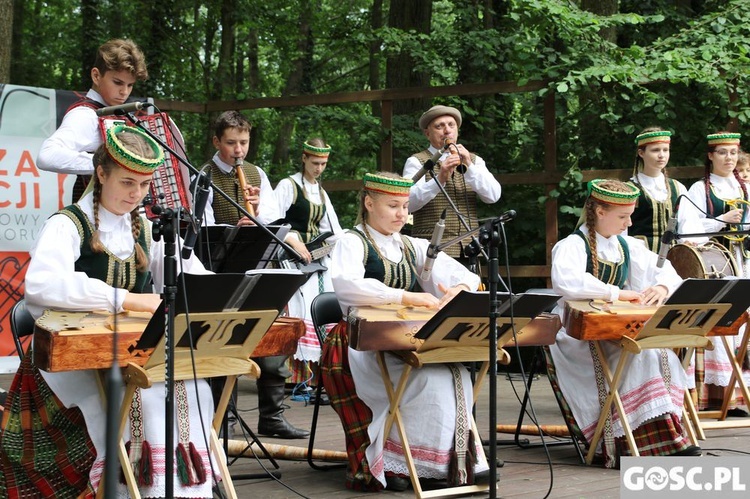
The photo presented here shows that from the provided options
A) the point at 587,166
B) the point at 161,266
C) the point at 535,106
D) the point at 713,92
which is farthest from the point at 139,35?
the point at 161,266

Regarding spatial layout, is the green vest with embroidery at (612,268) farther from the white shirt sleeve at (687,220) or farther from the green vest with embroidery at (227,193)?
the green vest with embroidery at (227,193)

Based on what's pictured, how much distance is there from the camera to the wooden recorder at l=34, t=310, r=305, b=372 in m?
2.91

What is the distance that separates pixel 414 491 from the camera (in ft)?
12.9

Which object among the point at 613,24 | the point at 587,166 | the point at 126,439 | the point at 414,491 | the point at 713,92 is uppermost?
the point at 613,24

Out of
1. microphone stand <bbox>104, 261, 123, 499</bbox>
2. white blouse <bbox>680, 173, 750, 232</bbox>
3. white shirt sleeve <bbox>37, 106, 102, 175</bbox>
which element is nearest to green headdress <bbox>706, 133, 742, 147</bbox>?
white blouse <bbox>680, 173, 750, 232</bbox>

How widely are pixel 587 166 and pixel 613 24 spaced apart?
1.09 m

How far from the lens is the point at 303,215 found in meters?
6.80

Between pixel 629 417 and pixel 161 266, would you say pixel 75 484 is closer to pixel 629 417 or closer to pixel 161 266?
pixel 161 266

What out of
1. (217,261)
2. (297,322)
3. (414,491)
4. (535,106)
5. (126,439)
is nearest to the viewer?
(126,439)

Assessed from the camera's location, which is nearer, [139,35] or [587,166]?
[587,166]

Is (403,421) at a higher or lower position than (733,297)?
lower

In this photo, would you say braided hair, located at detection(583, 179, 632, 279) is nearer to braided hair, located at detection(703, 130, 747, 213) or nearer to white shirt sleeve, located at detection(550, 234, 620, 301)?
white shirt sleeve, located at detection(550, 234, 620, 301)

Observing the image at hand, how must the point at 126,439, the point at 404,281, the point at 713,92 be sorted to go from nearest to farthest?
the point at 126,439 < the point at 404,281 < the point at 713,92

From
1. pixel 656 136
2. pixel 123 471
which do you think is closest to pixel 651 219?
pixel 656 136
